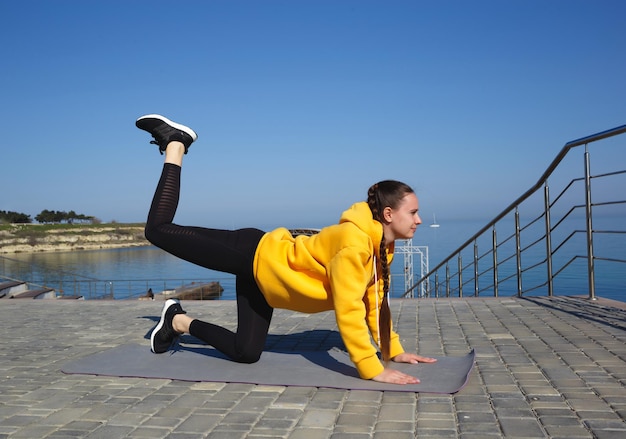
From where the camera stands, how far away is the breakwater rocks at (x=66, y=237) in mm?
63312

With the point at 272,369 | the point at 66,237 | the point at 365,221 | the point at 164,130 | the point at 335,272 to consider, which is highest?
the point at 164,130

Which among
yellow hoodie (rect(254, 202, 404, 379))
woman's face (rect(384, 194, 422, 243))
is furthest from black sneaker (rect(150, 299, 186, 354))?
woman's face (rect(384, 194, 422, 243))

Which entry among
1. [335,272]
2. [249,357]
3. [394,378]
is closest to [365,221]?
[335,272]

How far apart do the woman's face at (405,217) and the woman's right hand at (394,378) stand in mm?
614

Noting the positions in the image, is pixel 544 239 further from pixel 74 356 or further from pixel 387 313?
pixel 74 356

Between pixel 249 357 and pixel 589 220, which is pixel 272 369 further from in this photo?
pixel 589 220

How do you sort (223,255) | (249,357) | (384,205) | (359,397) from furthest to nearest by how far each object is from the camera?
(249,357)
(223,255)
(384,205)
(359,397)

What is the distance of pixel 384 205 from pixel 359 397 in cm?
85

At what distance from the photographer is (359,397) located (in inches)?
94.4

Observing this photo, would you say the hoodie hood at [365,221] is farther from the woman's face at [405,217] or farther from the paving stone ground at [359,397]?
the paving stone ground at [359,397]

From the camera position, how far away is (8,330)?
4.42 metres

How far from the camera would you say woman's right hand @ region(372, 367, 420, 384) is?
8.29 ft

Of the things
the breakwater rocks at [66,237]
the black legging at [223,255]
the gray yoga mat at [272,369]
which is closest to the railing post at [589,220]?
the gray yoga mat at [272,369]

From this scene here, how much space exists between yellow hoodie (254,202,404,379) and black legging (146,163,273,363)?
12cm
